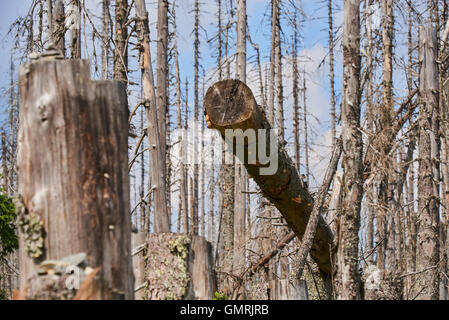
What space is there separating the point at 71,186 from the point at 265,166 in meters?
2.94

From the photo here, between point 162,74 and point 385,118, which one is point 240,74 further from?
point 385,118

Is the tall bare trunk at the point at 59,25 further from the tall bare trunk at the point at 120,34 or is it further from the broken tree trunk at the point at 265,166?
the broken tree trunk at the point at 265,166

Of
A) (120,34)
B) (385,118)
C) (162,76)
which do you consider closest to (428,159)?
(385,118)

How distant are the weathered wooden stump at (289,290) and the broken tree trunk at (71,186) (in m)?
1.69

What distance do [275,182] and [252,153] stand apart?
0.65 metres

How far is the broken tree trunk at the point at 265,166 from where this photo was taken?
16.0ft

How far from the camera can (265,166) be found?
5.44 metres

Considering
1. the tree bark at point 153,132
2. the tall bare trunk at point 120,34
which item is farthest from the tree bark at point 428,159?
the tall bare trunk at point 120,34

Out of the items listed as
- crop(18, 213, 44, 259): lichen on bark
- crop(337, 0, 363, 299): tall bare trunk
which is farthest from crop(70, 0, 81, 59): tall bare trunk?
crop(18, 213, 44, 259): lichen on bark

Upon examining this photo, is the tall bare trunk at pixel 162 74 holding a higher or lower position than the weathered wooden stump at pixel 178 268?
higher

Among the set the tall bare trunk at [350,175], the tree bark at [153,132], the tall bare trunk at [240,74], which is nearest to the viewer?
the tall bare trunk at [350,175]
